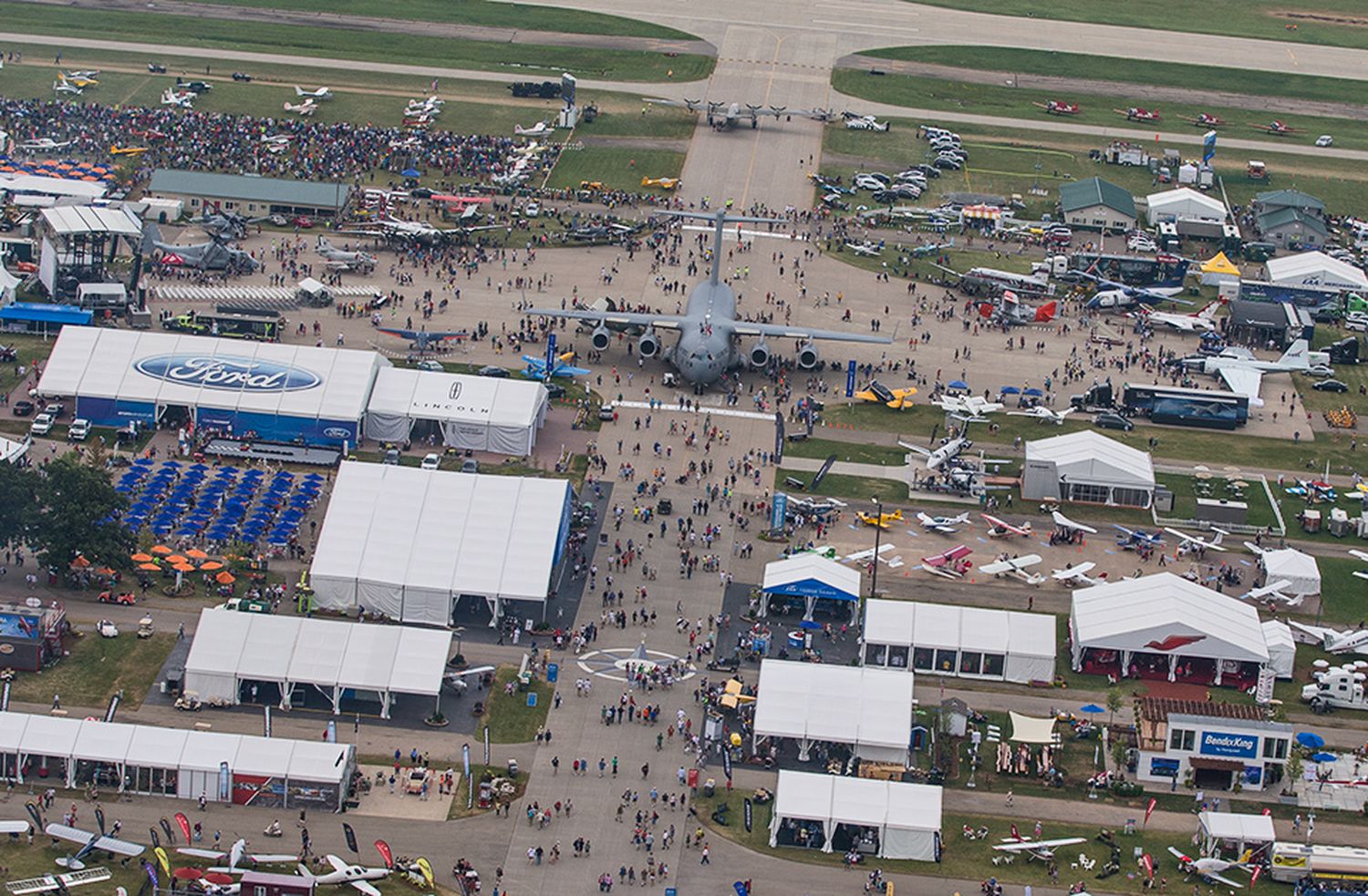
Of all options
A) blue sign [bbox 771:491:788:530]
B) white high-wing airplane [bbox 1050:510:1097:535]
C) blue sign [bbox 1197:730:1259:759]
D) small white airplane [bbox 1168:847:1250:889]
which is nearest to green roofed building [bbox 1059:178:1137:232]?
white high-wing airplane [bbox 1050:510:1097:535]

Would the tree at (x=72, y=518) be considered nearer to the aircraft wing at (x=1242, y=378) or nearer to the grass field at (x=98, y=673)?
the grass field at (x=98, y=673)

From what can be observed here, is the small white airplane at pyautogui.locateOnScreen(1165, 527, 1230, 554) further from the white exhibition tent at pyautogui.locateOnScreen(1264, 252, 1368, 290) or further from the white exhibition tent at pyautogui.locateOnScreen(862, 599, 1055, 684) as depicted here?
the white exhibition tent at pyautogui.locateOnScreen(1264, 252, 1368, 290)

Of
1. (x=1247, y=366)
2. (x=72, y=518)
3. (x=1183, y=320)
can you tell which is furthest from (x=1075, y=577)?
(x=72, y=518)

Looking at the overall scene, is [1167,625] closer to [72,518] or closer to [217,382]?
[72,518]

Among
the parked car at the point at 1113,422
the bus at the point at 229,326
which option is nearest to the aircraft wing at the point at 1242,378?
the parked car at the point at 1113,422

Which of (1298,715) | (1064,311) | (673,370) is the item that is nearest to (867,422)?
(673,370)

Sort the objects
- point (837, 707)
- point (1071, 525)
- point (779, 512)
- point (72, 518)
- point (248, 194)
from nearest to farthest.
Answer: point (837, 707)
point (72, 518)
point (779, 512)
point (1071, 525)
point (248, 194)
